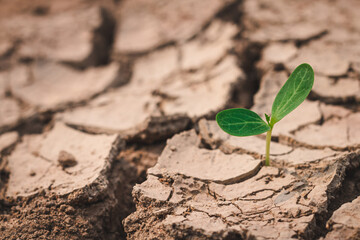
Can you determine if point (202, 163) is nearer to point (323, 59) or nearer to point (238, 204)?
point (238, 204)

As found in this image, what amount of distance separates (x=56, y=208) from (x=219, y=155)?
662mm

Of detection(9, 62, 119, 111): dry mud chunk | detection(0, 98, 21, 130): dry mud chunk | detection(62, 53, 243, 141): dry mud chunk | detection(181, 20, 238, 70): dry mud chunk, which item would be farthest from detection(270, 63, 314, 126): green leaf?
detection(0, 98, 21, 130): dry mud chunk

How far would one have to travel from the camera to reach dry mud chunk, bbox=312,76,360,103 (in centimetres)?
147

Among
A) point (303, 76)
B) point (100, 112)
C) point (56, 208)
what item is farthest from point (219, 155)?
point (100, 112)

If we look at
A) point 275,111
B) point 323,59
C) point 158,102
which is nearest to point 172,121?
point 158,102

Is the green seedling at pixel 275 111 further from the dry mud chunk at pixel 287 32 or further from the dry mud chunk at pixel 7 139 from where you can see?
the dry mud chunk at pixel 7 139

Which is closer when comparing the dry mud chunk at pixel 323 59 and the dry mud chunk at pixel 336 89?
the dry mud chunk at pixel 336 89

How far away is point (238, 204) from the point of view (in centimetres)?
→ 98

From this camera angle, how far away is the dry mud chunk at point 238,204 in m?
0.88

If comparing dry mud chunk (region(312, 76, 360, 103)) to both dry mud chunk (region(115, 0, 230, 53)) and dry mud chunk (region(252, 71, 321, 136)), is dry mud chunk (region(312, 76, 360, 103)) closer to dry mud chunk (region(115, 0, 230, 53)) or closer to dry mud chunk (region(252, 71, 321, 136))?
dry mud chunk (region(252, 71, 321, 136))

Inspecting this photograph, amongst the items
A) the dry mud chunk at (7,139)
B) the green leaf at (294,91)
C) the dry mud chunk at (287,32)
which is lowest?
the dry mud chunk at (7,139)

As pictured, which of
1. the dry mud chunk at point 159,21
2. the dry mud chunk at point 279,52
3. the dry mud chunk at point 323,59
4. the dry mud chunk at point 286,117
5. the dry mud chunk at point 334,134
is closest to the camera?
the dry mud chunk at point 334,134

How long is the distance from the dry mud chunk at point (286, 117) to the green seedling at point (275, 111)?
0.30 m

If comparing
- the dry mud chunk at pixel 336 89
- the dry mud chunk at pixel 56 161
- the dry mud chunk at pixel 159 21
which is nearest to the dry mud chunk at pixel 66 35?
the dry mud chunk at pixel 159 21
